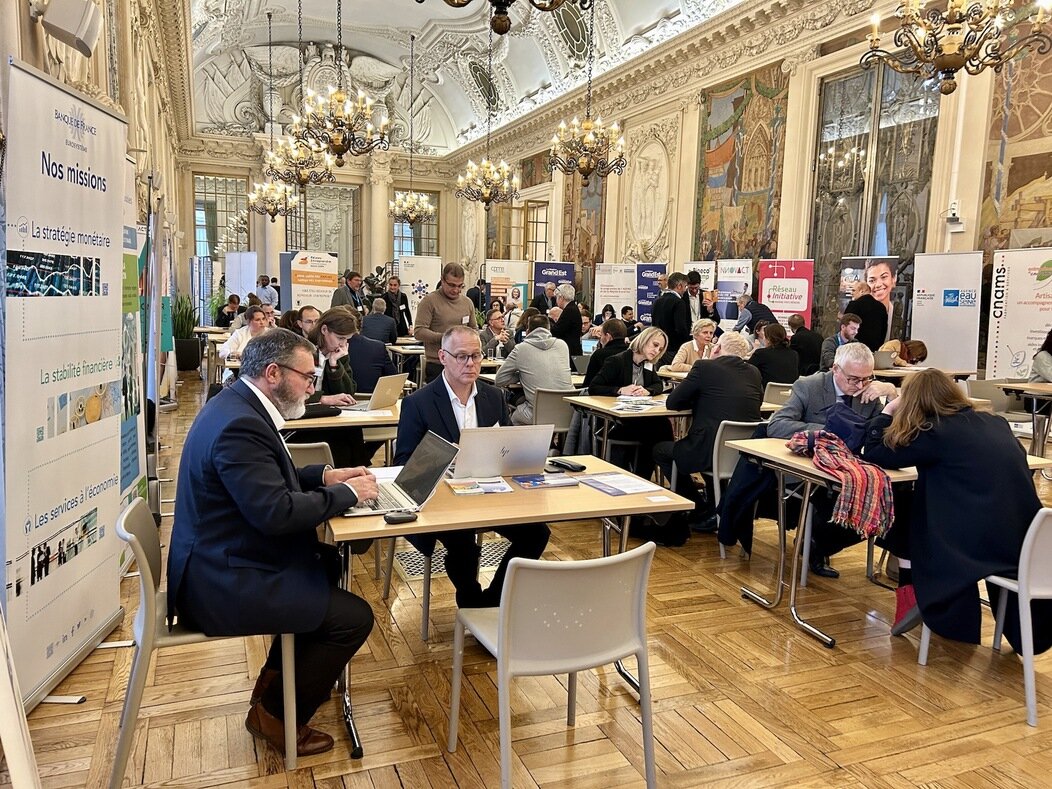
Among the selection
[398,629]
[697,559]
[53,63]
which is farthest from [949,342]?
[53,63]

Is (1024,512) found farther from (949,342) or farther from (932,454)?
(949,342)

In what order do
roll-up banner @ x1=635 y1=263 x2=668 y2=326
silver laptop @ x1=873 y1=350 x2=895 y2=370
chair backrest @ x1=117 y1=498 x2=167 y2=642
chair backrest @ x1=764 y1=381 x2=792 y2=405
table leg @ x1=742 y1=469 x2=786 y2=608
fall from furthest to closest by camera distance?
1. roll-up banner @ x1=635 y1=263 x2=668 y2=326
2. silver laptop @ x1=873 y1=350 x2=895 y2=370
3. chair backrest @ x1=764 y1=381 x2=792 y2=405
4. table leg @ x1=742 y1=469 x2=786 y2=608
5. chair backrest @ x1=117 y1=498 x2=167 y2=642

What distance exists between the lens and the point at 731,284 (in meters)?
10.6

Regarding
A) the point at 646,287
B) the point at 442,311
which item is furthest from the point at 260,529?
the point at 646,287

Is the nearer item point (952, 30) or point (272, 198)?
point (952, 30)

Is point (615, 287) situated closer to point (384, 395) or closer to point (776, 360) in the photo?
point (776, 360)

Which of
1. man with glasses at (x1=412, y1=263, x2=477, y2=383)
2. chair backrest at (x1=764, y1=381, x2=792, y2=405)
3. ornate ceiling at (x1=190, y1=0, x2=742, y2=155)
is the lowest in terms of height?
chair backrest at (x1=764, y1=381, x2=792, y2=405)

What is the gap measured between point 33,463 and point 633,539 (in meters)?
3.40

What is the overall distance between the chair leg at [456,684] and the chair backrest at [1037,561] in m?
2.10

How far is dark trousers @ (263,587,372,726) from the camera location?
248 centimetres

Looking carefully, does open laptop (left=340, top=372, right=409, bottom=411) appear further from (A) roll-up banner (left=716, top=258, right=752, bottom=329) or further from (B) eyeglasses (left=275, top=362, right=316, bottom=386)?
(A) roll-up banner (left=716, top=258, right=752, bottom=329)

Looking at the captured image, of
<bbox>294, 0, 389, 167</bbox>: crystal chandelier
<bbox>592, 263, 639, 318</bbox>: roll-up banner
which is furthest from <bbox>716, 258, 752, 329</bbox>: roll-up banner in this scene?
<bbox>294, 0, 389, 167</bbox>: crystal chandelier

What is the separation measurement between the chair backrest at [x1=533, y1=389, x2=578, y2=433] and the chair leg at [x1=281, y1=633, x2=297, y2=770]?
3.66 meters

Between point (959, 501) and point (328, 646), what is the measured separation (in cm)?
254
